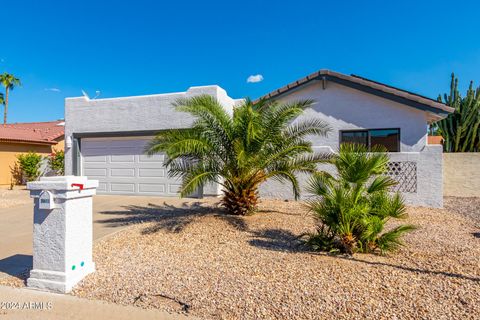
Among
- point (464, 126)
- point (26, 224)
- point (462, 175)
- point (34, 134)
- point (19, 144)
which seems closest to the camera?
point (26, 224)

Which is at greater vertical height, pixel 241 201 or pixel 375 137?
pixel 375 137

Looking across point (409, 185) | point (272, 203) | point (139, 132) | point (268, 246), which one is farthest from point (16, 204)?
point (409, 185)

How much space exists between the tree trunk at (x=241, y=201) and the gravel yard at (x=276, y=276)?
1.02m

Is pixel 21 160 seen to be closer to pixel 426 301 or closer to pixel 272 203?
pixel 272 203

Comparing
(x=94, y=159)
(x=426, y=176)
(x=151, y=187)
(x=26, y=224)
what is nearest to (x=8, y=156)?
(x=94, y=159)

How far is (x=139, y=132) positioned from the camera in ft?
43.5

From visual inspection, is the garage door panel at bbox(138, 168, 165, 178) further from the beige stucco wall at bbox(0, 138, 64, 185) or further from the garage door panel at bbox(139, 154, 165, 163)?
the beige stucco wall at bbox(0, 138, 64, 185)

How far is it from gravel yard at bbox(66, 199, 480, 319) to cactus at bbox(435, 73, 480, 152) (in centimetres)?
1139

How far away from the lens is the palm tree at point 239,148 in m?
7.60

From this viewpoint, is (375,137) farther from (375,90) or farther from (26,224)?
(26,224)

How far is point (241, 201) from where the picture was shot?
8.04 metres

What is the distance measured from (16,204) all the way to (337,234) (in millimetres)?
11619

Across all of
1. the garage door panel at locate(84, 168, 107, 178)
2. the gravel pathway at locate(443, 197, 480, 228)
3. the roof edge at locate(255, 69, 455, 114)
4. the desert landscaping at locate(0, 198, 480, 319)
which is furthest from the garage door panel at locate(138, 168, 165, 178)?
the gravel pathway at locate(443, 197, 480, 228)

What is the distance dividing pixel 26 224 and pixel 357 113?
11.3 meters
